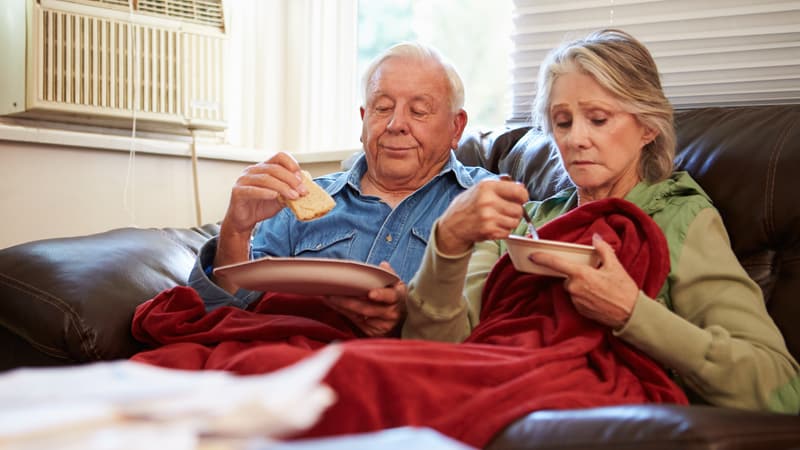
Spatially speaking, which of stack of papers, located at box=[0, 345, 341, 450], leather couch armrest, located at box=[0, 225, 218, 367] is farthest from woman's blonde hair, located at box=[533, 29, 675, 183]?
stack of papers, located at box=[0, 345, 341, 450]

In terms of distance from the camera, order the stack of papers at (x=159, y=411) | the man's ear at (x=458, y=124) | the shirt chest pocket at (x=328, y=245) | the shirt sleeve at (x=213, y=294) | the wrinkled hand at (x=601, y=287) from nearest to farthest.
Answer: the stack of papers at (x=159, y=411) → the wrinkled hand at (x=601, y=287) → the shirt sleeve at (x=213, y=294) → the shirt chest pocket at (x=328, y=245) → the man's ear at (x=458, y=124)

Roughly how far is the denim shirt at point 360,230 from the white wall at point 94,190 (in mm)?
788

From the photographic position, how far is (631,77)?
5.55 ft

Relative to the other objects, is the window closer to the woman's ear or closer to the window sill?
the window sill

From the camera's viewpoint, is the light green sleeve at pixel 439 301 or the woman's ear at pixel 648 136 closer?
the light green sleeve at pixel 439 301

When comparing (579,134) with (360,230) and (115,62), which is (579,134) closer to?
(360,230)

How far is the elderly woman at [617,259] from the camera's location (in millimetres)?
1411

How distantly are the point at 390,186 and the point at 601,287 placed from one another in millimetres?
780

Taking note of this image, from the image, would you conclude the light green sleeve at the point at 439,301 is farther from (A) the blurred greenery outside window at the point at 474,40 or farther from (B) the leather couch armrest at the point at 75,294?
(A) the blurred greenery outside window at the point at 474,40

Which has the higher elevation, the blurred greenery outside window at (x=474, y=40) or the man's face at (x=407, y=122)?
the blurred greenery outside window at (x=474, y=40)

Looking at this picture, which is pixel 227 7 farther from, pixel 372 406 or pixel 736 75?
pixel 372 406

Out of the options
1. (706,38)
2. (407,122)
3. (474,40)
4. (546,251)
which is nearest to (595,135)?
(546,251)

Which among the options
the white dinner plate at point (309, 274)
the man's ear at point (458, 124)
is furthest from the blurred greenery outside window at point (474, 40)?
the white dinner plate at point (309, 274)

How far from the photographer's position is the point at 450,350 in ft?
4.15
